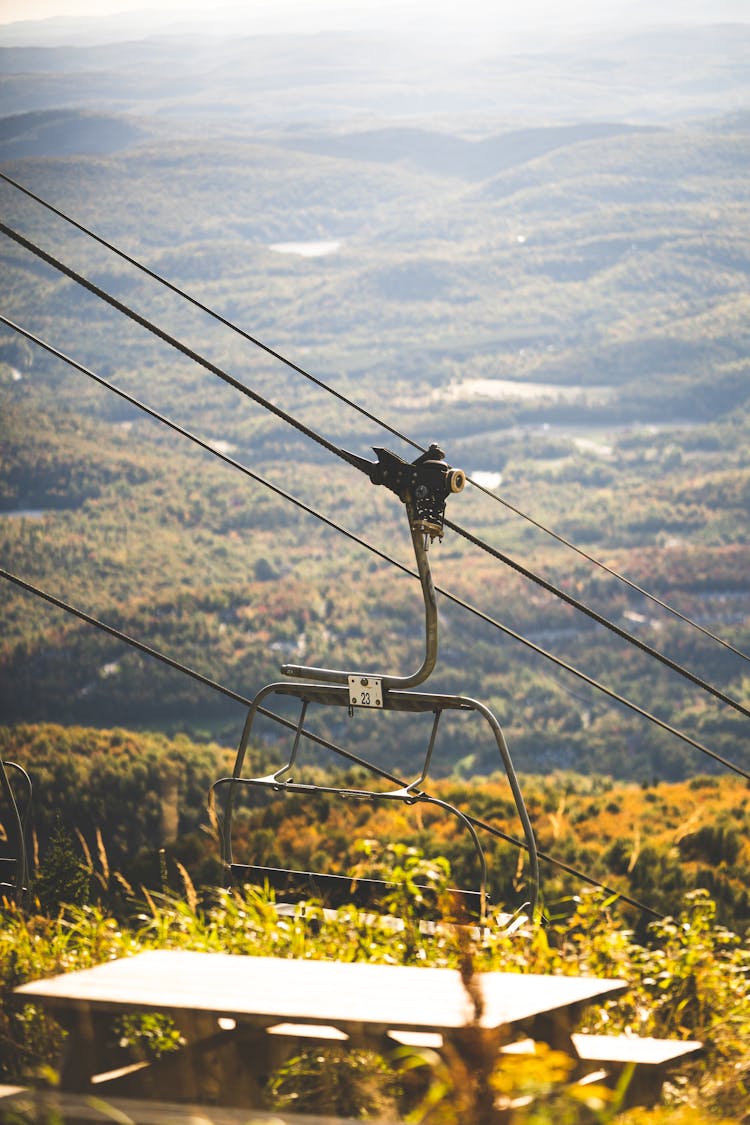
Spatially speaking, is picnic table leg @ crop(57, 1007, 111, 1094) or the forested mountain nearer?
picnic table leg @ crop(57, 1007, 111, 1094)

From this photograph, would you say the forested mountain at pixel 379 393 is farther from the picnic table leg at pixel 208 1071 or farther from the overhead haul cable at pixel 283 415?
the picnic table leg at pixel 208 1071

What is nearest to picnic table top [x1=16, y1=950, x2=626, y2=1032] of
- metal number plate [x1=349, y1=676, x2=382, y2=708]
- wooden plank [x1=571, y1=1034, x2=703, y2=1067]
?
wooden plank [x1=571, y1=1034, x2=703, y2=1067]

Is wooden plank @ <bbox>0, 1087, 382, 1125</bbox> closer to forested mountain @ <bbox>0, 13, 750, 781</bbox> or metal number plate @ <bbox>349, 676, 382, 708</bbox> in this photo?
metal number plate @ <bbox>349, 676, 382, 708</bbox>

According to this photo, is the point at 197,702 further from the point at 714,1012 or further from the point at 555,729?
the point at 714,1012

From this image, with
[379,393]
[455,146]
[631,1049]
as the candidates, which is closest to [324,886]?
[631,1049]

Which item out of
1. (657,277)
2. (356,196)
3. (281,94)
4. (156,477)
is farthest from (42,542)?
(281,94)

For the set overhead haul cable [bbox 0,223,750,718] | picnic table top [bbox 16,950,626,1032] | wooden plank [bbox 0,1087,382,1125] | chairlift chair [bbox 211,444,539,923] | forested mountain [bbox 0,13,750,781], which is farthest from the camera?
forested mountain [bbox 0,13,750,781]

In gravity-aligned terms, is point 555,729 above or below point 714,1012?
below
